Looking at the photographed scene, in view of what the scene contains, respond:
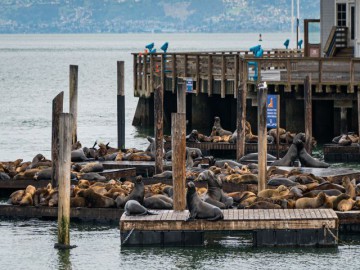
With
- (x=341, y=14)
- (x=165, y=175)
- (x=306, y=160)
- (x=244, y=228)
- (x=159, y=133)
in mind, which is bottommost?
(x=244, y=228)

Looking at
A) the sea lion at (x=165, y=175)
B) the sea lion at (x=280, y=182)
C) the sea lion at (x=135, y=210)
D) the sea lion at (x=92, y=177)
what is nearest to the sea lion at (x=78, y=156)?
the sea lion at (x=92, y=177)

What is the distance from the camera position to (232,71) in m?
41.2

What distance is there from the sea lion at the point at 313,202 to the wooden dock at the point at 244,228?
2.89 feet

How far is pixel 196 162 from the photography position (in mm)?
30938

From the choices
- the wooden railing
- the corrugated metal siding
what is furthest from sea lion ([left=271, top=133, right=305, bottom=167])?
the corrugated metal siding

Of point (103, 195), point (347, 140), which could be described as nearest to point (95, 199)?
point (103, 195)

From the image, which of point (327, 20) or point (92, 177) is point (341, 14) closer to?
point (327, 20)

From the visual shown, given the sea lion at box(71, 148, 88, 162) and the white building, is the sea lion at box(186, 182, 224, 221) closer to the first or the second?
the sea lion at box(71, 148, 88, 162)

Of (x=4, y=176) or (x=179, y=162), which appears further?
(x=4, y=176)

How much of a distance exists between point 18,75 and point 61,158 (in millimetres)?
91588

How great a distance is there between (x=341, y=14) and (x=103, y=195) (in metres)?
21.8

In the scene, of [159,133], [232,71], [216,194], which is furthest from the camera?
[232,71]

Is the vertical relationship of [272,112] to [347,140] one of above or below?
above

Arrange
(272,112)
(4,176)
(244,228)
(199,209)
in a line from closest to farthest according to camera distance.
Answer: (244,228)
(199,209)
(4,176)
(272,112)
